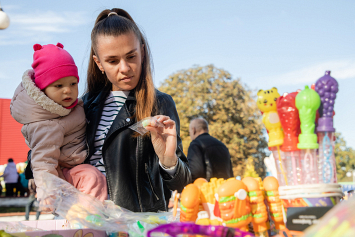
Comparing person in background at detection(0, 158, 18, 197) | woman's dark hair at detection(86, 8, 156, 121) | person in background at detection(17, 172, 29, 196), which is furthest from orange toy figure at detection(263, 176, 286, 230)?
person in background at detection(17, 172, 29, 196)

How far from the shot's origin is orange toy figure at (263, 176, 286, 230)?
3.71 feet

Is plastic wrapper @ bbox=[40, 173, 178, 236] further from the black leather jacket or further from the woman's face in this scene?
the woman's face

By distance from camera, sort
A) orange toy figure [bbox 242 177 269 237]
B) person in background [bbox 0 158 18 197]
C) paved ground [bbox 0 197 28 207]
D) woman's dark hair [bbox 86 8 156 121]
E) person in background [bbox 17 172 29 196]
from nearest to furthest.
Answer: orange toy figure [bbox 242 177 269 237] → woman's dark hair [bbox 86 8 156 121] → paved ground [bbox 0 197 28 207] → person in background [bbox 0 158 18 197] → person in background [bbox 17 172 29 196]

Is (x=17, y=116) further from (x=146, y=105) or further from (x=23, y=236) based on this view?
(x=23, y=236)

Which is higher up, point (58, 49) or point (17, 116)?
point (58, 49)

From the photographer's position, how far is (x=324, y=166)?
3.51 ft

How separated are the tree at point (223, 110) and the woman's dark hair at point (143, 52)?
13775 millimetres

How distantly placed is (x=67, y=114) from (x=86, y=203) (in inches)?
23.9

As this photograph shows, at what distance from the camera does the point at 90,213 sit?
1.36m

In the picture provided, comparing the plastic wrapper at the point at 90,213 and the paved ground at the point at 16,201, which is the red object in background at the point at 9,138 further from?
the plastic wrapper at the point at 90,213

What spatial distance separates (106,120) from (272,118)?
1053mm

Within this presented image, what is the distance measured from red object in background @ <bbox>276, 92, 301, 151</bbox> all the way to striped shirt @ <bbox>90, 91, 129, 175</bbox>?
3.45 feet

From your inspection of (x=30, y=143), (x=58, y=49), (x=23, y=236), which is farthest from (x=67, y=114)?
(x=23, y=236)

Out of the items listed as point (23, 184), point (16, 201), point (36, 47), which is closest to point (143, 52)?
point (36, 47)
